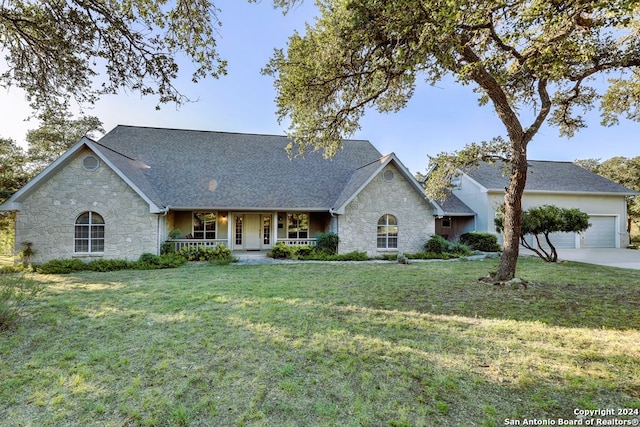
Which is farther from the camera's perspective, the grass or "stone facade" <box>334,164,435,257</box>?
"stone facade" <box>334,164,435,257</box>

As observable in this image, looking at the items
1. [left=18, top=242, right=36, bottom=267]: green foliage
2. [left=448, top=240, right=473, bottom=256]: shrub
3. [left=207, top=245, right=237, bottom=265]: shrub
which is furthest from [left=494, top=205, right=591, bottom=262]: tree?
[left=18, top=242, right=36, bottom=267]: green foliage

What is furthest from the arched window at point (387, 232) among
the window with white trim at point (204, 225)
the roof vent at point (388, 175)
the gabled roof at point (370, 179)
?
the window with white trim at point (204, 225)

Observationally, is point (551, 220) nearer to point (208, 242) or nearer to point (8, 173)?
point (208, 242)

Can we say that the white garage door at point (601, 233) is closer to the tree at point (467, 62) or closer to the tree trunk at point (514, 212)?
the tree at point (467, 62)

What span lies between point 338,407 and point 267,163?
16.4 meters

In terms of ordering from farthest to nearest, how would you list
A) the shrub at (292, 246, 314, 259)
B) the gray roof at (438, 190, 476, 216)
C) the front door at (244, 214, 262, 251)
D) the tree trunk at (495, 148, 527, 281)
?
the gray roof at (438, 190, 476, 216) < the front door at (244, 214, 262, 251) < the shrub at (292, 246, 314, 259) < the tree trunk at (495, 148, 527, 281)

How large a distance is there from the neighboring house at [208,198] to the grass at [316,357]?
5.75 metres

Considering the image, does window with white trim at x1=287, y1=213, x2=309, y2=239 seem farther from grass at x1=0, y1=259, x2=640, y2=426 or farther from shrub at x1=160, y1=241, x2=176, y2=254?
grass at x1=0, y1=259, x2=640, y2=426

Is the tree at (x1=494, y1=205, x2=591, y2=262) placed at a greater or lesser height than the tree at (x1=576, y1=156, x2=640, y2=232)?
lesser

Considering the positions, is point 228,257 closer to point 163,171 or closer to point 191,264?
point 191,264

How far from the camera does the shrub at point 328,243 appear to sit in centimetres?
1500

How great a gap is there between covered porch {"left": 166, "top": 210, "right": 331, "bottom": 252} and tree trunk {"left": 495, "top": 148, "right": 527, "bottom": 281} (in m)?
9.18

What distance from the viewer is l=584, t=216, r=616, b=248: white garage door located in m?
19.8

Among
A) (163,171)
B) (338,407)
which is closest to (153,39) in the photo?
(338,407)
